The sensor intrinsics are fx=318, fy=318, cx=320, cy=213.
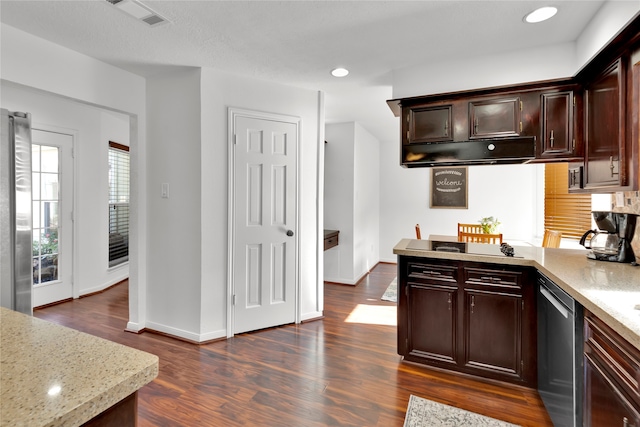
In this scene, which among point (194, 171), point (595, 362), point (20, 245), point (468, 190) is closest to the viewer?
point (595, 362)

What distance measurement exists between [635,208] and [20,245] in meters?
3.93

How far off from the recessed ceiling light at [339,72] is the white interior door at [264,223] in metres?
0.65

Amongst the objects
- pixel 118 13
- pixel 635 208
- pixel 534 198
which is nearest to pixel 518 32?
pixel 635 208

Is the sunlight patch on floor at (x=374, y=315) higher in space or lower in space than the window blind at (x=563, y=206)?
lower

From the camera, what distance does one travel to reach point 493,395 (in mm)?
2139

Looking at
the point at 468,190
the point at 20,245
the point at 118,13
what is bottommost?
the point at 20,245

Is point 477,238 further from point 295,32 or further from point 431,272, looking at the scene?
point 295,32

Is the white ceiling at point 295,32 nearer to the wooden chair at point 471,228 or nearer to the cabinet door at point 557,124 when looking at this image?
the cabinet door at point 557,124

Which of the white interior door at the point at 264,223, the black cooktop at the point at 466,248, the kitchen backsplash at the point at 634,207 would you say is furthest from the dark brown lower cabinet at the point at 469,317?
the white interior door at the point at 264,223

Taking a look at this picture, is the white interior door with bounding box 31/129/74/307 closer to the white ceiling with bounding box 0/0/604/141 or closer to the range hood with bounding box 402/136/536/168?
the white ceiling with bounding box 0/0/604/141

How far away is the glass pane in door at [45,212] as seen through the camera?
3695 mm

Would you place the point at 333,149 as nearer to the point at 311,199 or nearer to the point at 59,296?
the point at 311,199

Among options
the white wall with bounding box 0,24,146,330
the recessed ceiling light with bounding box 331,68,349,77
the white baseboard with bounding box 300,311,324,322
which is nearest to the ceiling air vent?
the white wall with bounding box 0,24,146,330

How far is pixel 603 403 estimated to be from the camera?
1.28 metres
